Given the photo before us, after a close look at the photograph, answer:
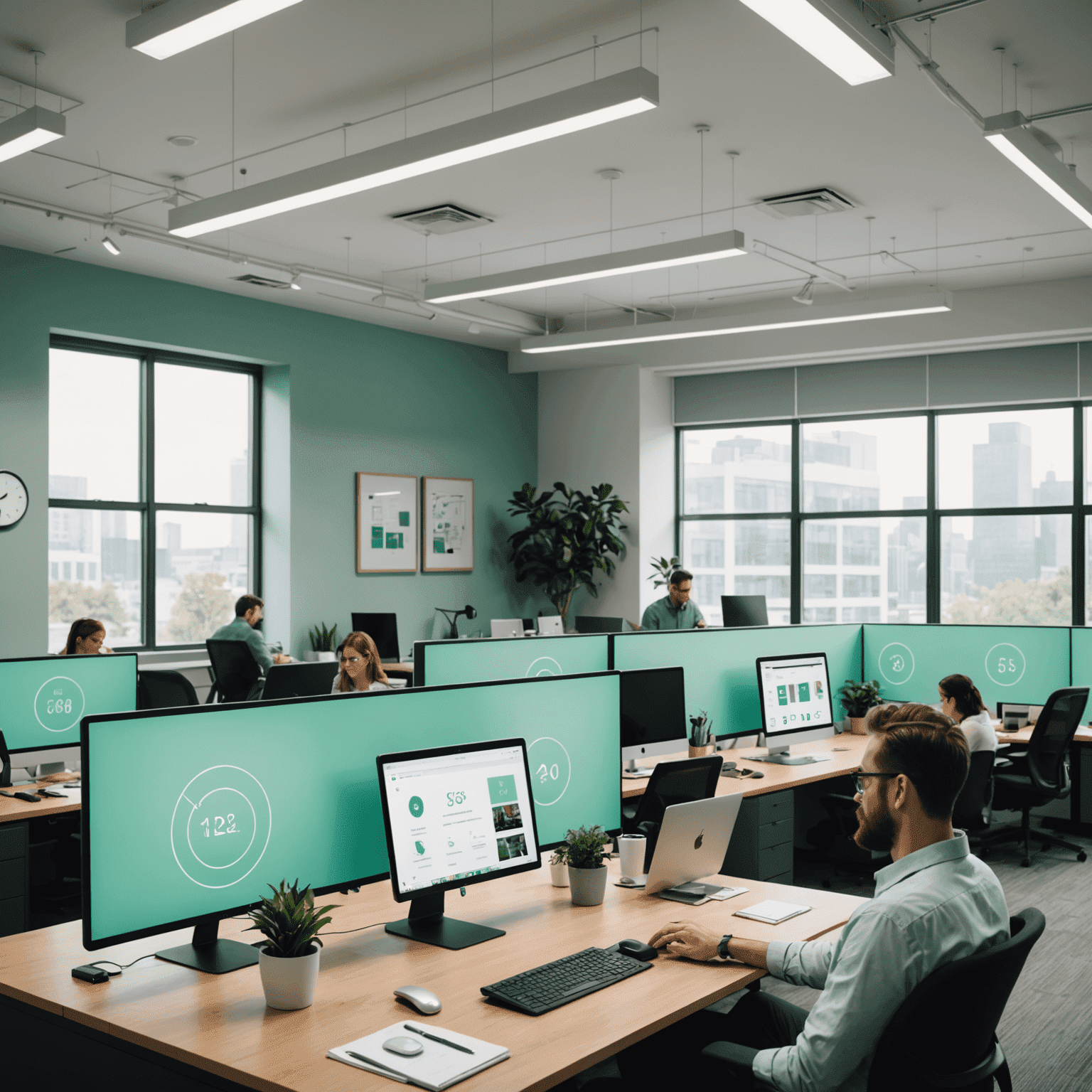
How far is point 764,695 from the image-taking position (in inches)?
191

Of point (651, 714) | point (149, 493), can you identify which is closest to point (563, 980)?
point (651, 714)

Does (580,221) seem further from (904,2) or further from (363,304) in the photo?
(904,2)

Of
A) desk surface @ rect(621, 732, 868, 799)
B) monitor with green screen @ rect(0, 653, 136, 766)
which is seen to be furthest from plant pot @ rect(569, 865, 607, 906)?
monitor with green screen @ rect(0, 653, 136, 766)

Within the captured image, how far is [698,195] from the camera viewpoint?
5.94 metres

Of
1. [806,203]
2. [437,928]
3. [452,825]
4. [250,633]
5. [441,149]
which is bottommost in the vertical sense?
[437,928]

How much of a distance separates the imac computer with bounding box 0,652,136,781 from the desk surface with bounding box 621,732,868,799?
199 cm

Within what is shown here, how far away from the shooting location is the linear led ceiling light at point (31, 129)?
397cm

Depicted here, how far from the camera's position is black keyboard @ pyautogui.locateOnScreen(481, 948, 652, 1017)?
76.9 inches

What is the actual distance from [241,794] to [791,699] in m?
3.42

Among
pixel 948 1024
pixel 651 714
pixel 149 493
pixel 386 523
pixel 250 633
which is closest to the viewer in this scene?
pixel 948 1024

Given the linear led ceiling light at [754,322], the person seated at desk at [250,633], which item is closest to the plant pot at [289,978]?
the person seated at desk at [250,633]

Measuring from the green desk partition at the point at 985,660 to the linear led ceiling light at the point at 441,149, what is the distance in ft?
11.1

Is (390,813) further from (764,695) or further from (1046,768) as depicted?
(1046,768)

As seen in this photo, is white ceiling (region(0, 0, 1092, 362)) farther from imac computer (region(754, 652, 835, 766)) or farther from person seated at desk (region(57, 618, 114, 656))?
imac computer (region(754, 652, 835, 766))
